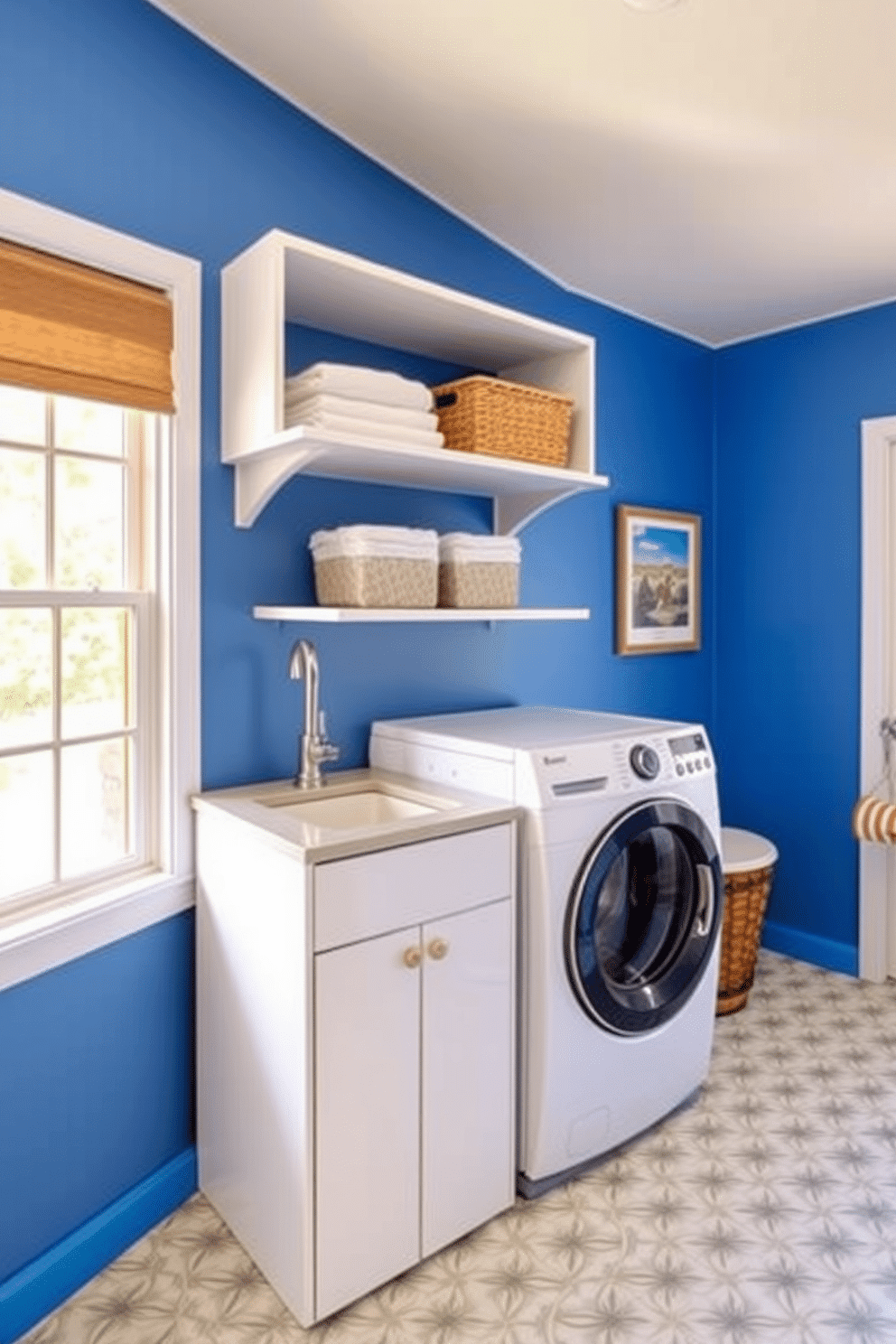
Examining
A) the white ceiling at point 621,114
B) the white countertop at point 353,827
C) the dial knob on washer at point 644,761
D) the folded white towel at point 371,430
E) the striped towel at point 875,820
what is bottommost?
the striped towel at point 875,820

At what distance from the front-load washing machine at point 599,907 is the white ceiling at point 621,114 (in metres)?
1.41

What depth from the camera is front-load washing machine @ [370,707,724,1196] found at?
1.93m

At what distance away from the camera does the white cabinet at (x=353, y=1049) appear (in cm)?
161

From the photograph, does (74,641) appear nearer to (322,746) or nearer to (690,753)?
(322,746)

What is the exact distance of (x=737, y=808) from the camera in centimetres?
356

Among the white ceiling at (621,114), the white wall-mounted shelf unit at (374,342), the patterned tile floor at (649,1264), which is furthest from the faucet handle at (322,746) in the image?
the white ceiling at (621,114)

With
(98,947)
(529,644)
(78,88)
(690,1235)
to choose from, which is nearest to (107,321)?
(78,88)

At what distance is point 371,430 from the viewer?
1.94 metres

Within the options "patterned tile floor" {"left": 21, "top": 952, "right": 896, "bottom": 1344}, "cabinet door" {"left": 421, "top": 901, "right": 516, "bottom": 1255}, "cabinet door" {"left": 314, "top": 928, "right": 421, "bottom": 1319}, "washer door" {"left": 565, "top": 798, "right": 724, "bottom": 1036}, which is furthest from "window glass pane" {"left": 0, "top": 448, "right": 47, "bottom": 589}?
"patterned tile floor" {"left": 21, "top": 952, "right": 896, "bottom": 1344}

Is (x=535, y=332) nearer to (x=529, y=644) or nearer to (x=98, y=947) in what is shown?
(x=529, y=644)

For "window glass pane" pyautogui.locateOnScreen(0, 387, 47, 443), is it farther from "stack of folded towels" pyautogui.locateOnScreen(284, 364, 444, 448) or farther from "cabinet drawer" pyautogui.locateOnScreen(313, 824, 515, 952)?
"cabinet drawer" pyautogui.locateOnScreen(313, 824, 515, 952)

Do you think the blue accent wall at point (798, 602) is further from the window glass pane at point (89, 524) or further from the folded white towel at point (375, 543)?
the window glass pane at point (89, 524)

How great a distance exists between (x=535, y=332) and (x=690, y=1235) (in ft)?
6.96

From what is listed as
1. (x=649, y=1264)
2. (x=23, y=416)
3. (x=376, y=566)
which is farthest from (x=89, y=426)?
(x=649, y=1264)
